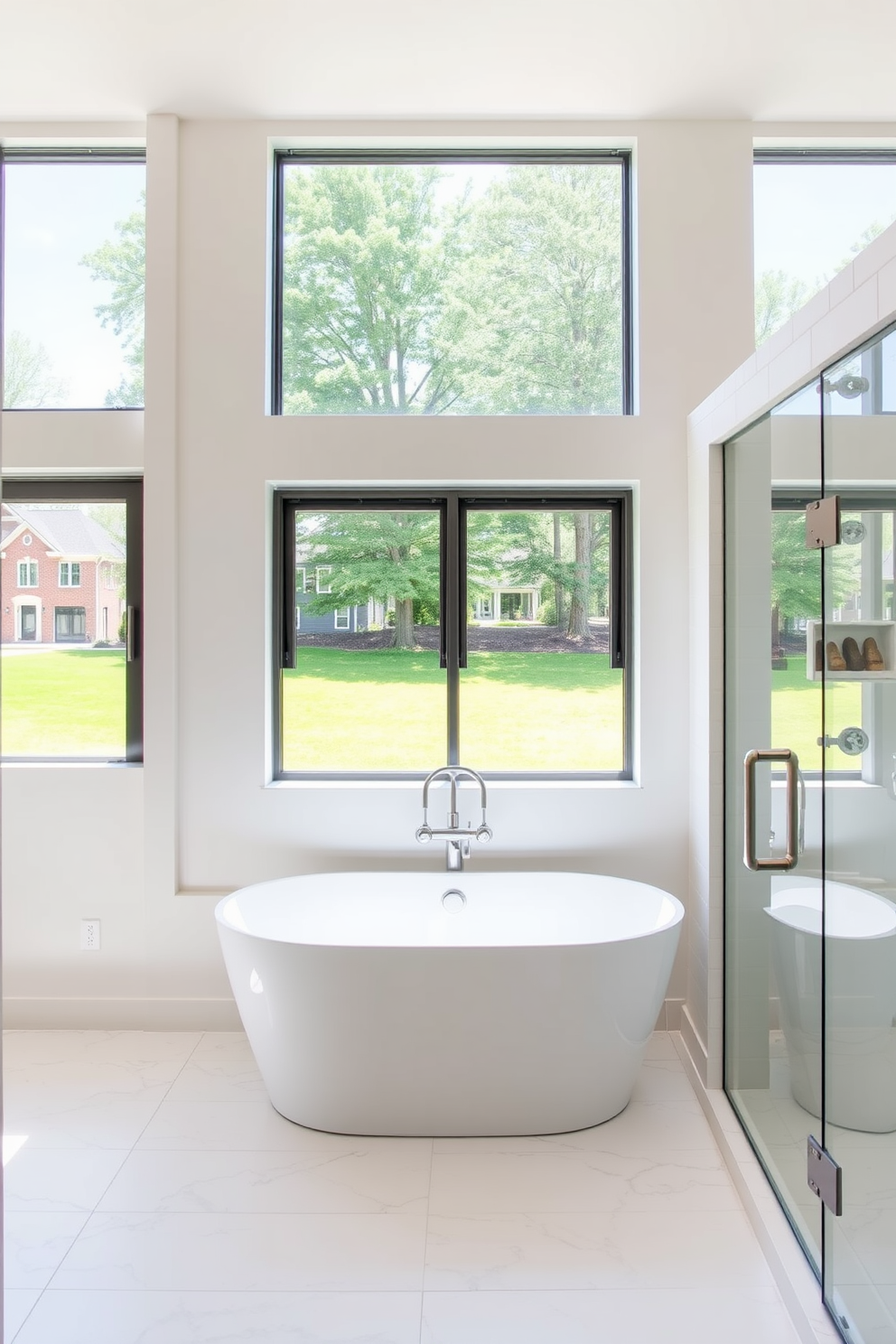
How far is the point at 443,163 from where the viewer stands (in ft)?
10.7

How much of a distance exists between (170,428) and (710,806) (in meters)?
2.27

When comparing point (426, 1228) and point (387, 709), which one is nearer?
point (426, 1228)

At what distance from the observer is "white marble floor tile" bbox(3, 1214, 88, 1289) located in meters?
1.99

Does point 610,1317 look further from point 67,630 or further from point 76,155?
point 76,155

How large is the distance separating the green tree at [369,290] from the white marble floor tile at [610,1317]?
9.00 ft

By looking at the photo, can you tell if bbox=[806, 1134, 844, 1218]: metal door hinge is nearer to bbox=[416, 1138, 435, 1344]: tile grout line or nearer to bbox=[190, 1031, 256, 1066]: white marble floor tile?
bbox=[416, 1138, 435, 1344]: tile grout line

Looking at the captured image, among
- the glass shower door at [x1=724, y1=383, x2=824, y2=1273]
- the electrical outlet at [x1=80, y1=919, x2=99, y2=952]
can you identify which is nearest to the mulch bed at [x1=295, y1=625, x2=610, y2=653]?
the glass shower door at [x1=724, y1=383, x2=824, y2=1273]

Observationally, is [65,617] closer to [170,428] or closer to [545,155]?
[170,428]

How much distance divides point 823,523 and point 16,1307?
8.05ft

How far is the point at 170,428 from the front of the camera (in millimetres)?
3104

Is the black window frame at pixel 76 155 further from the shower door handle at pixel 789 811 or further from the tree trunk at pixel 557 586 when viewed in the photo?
the shower door handle at pixel 789 811

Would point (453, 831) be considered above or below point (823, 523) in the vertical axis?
below

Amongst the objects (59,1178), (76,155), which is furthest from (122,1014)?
(76,155)

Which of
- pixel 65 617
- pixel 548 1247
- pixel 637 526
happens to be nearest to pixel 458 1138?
pixel 548 1247
